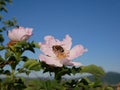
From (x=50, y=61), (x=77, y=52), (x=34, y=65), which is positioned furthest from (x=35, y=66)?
(x=77, y=52)

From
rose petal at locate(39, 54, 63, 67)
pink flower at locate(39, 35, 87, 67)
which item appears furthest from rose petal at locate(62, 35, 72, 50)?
rose petal at locate(39, 54, 63, 67)

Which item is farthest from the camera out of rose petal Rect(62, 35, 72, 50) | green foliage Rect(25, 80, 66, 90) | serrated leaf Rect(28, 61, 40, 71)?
rose petal Rect(62, 35, 72, 50)

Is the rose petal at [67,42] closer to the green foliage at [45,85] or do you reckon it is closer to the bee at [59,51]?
the bee at [59,51]

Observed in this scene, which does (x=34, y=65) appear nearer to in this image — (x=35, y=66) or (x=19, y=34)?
(x=35, y=66)

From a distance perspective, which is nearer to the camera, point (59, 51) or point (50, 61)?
point (50, 61)

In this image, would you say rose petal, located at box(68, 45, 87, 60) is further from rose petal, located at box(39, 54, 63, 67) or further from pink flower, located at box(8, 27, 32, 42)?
pink flower, located at box(8, 27, 32, 42)

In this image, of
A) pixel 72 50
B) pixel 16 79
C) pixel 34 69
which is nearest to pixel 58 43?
pixel 72 50

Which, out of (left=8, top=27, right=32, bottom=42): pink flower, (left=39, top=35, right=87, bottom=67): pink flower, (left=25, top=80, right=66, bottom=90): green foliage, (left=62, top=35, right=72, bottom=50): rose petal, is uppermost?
(left=8, top=27, right=32, bottom=42): pink flower
